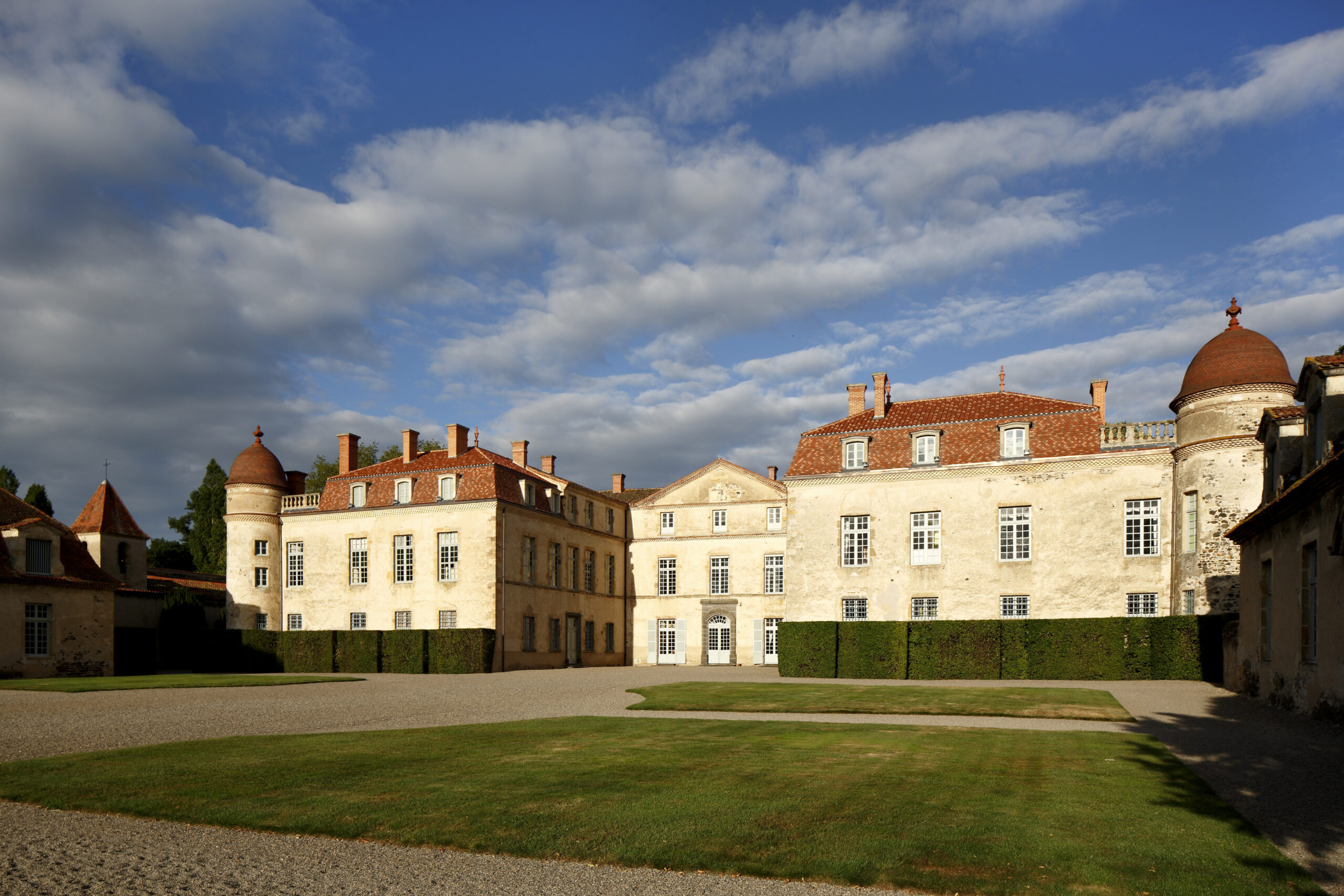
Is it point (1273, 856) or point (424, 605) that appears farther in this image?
point (424, 605)

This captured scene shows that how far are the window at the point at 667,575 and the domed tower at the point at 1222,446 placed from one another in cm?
2454

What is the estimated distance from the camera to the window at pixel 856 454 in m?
36.2

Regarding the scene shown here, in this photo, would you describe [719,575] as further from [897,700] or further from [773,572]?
[897,700]

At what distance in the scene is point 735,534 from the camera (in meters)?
46.7

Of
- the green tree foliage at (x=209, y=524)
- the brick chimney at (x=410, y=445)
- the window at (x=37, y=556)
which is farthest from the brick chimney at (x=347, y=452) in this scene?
the green tree foliage at (x=209, y=524)

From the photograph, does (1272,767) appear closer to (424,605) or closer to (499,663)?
(499,663)

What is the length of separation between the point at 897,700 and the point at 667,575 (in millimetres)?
29305

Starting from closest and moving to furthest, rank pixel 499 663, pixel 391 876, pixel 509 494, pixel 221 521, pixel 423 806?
pixel 391 876 < pixel 423 806 < pixel 499 663 < pixel 509 494 < pixel 221 521

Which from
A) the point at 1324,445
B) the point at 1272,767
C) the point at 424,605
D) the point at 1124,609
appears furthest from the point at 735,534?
the point at 1272,767

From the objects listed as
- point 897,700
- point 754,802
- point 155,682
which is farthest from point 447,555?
point 754,802

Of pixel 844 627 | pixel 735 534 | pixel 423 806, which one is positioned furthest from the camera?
pixel 735 534

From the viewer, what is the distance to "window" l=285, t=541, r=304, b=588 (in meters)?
44.5

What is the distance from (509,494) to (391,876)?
34.9 m

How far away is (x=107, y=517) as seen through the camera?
154 feet
